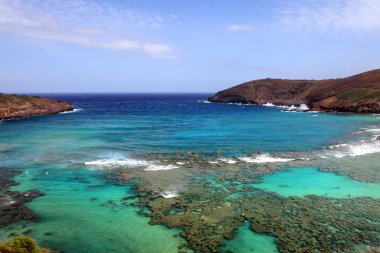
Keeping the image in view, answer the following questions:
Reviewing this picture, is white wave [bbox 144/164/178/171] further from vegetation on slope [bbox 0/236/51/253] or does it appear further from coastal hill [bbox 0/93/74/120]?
coastal hill [bbox 0/93/74/120]

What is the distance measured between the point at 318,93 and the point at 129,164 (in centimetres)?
11724

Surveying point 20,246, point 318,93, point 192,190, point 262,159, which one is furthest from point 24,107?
point 318,93

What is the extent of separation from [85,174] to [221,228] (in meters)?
17.9

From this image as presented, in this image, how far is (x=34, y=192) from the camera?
Answer: 29.6m

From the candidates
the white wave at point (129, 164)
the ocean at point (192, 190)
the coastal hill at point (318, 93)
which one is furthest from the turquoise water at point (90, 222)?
the coastal hill at point (318, 93)

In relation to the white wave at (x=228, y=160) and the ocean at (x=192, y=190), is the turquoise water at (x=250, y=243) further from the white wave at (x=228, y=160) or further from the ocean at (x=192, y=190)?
the white wave at (x=228, y=160)

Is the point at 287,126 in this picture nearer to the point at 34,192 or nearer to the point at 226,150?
the point at 226,150

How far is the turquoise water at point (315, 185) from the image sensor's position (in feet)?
96.4

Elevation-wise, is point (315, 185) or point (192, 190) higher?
point (315, 185)

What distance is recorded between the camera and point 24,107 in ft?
328

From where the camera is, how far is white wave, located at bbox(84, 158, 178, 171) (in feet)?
123

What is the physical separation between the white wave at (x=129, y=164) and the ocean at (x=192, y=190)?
0.36 ft

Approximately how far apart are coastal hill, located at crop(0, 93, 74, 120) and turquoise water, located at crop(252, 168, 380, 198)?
8067 cm

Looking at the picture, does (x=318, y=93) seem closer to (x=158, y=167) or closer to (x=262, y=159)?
(x=262, y=159)
